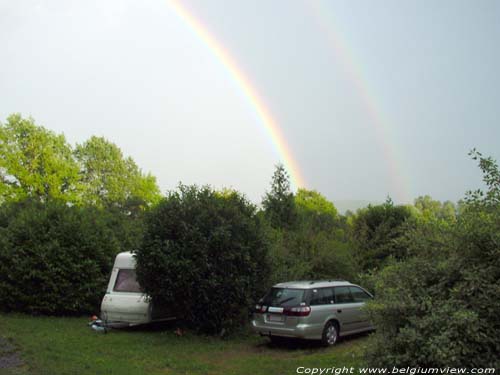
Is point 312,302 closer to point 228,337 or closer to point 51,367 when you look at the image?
point 228,337

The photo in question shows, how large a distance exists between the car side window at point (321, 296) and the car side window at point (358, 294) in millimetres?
961

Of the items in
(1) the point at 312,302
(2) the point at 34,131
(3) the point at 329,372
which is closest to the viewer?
(3) the point at 329,372

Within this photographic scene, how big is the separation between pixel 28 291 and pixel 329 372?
11964 millimetres

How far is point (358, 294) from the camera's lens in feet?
42.4

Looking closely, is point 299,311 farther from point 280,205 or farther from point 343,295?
point 280,205

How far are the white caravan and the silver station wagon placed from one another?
3.59 metres

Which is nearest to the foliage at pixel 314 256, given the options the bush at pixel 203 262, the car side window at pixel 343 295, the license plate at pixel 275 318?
the bush at pixel 203 262

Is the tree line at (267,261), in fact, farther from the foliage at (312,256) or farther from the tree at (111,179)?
the tree at (111,179)

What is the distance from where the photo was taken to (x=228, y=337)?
13.2 meters

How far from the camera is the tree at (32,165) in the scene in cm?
3941

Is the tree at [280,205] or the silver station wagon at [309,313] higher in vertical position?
the tree at [280,205]

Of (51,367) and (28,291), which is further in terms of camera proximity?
(28,291)

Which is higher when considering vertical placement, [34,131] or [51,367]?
[34,131]

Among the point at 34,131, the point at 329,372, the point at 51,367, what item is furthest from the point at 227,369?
the point at 34,131
